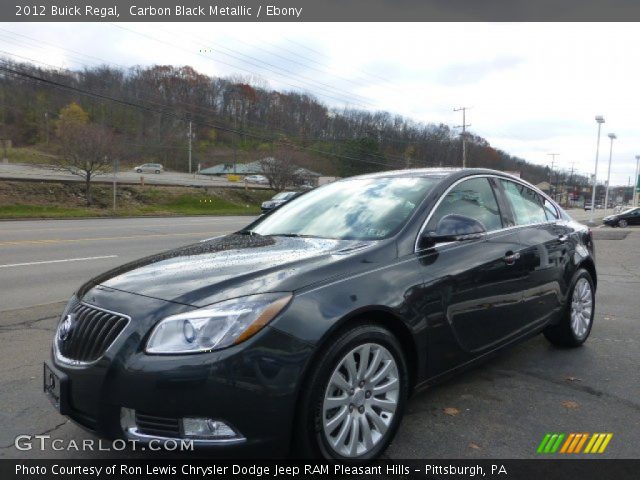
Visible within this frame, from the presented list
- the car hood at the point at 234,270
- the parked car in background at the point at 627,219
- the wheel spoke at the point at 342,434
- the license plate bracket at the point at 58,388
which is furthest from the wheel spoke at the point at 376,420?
the parked car in background at the point at 627,219

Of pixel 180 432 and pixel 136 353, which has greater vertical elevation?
pixel 136 353

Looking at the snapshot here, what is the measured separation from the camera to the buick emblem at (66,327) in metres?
2.75

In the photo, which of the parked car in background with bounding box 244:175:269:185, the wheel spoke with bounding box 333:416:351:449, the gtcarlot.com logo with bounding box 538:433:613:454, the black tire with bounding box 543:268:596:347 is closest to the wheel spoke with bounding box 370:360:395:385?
the wheel spoke with bounding box 333:416:351:449

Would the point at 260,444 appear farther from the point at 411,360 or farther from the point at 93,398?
the point at 411,360

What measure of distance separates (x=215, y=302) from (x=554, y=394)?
270 centimetres

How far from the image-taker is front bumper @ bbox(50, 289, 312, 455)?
2291 mm

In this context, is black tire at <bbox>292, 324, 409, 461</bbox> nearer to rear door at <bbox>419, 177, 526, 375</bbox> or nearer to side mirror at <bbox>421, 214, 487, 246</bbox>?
rear door at <bbox>419, 177, 526, 375</bbox>

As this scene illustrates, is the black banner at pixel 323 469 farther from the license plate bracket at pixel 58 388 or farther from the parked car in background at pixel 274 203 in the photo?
the parked car in background at pixel 274 203

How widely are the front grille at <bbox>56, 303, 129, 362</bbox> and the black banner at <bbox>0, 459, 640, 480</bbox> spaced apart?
0.64 meters

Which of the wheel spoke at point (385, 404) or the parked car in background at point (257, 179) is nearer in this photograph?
the wheel spoke at point (385, 404)

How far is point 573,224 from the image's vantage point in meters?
5.21

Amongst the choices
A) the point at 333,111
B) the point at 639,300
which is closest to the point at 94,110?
the point at 333,111

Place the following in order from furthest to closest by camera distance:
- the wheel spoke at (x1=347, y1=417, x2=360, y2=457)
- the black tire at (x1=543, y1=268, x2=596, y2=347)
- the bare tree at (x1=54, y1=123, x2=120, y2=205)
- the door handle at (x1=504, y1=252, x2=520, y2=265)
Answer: the bare tree at (x1=54, y1=123, x2=120, y2=205)
the black tire at (x1=543, y1=268, x2=596, y2=347)
the door handle at (x1=504, y1=252, x2=520, y2=265)
the wheel spoke at (x1=347, y1=417, x2=360, y2=457)

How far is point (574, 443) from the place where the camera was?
308cm
